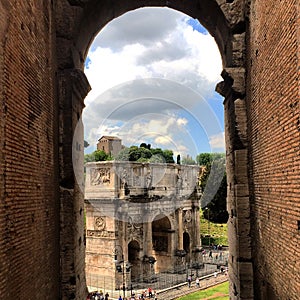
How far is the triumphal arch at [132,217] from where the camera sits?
24.1 meters

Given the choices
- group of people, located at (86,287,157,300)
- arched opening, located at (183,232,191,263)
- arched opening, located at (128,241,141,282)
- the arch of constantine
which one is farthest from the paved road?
the arch of constantine

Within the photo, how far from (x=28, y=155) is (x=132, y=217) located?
19800 millimetres

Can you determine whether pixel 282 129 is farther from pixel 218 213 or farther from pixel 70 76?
pixel 218 213

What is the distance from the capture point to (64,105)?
7535 mm

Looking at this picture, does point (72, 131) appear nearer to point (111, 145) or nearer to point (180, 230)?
point (180, 230)

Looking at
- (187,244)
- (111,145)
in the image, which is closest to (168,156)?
(111,145)

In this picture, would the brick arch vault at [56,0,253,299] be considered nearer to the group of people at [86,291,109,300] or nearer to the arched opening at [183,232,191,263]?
the group of people at [86,291,109,300]

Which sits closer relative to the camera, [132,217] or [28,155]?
[28,155]

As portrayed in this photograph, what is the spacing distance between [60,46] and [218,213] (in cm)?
3376

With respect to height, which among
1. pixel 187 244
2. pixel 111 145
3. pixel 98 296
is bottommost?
pixel 98 296

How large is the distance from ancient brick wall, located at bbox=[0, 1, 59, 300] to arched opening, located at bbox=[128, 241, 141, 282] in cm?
1886

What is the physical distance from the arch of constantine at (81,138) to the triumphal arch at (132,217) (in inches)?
624

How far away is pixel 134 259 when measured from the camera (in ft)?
85.5

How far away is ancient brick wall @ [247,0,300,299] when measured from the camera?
4.80 metres
